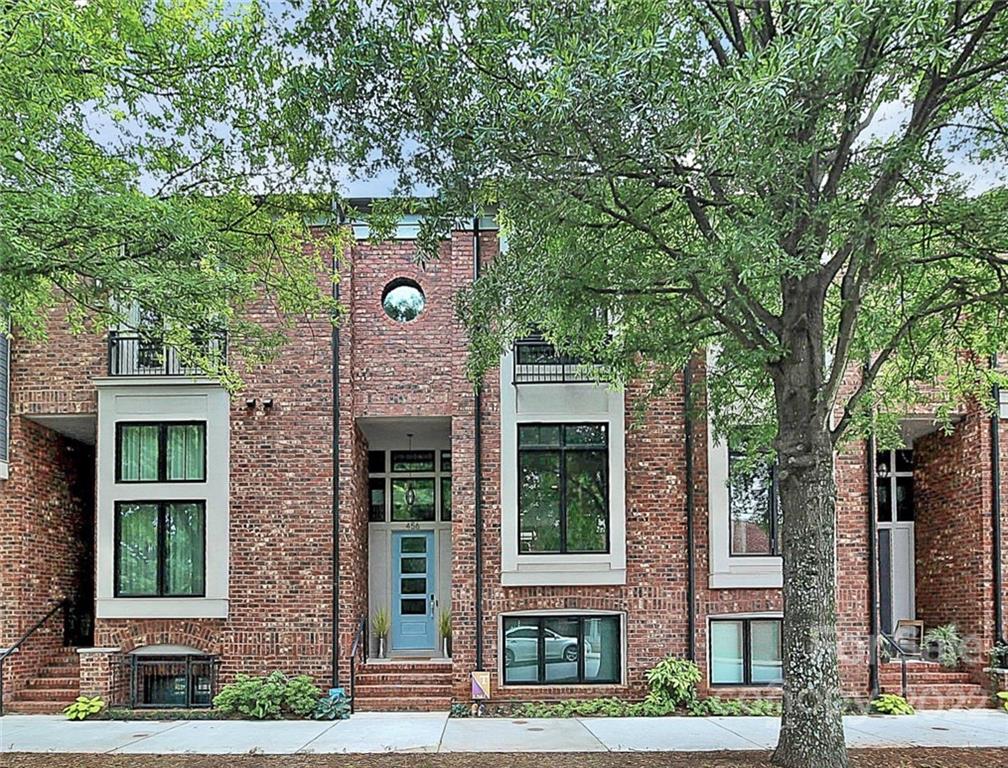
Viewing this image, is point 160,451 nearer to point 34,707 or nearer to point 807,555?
point 34,707

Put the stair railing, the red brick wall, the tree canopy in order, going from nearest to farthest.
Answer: the tree canopy, the stair railing, the red brick wall

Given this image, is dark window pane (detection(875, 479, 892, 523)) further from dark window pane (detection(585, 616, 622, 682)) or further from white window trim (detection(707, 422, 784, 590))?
dark window pane (detection(585, 616, 622, 682))

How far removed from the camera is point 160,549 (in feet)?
45.2

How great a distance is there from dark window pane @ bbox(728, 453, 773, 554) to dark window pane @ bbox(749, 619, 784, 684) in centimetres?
106

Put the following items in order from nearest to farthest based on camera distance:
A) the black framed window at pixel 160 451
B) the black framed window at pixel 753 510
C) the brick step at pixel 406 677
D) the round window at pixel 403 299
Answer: the black framed window at pixel 753 510 → the brick step at pixel 406 677 → the black framed window at pixel 160 451 → the round window at pixel 403 299

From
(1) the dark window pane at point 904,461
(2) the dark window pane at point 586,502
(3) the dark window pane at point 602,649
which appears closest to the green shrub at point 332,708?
(3) the dark window pane at point 602,649

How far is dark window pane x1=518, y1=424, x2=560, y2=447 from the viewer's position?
13.8 m

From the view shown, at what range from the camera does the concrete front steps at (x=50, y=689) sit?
43.4 ft

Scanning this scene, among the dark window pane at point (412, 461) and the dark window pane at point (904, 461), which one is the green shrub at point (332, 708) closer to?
the dark window pane at point (412, 461)

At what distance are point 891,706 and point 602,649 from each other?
12.6 ft

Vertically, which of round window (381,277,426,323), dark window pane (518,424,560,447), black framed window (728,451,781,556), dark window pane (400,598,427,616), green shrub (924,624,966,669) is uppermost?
round window (381,277,426,323)

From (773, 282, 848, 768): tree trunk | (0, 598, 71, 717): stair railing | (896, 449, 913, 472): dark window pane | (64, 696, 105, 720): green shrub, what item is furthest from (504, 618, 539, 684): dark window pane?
(896, 449, 913, 472): dark window pane

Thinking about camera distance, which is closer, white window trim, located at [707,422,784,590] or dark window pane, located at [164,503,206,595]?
white window trim, located at [707,422,784,590]

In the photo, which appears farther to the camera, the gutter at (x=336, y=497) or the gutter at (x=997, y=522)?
the gutter at (x=997, y=522)
